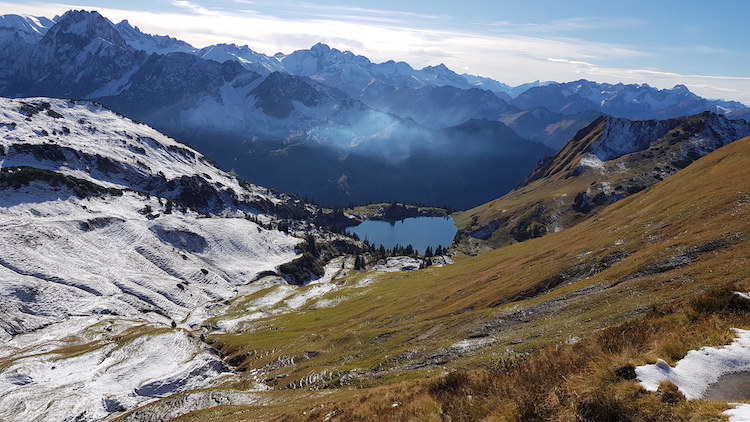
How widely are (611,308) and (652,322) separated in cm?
1720

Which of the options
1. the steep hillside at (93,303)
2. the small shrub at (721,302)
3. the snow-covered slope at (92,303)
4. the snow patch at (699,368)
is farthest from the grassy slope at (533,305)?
the steep hillside at (93,303)

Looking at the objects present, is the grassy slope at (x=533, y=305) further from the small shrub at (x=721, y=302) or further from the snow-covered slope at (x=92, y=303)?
the snow-covered slope at (x=92, y=303)

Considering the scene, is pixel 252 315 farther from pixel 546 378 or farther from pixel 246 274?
pixel 546 378

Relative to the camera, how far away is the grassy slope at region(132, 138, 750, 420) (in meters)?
32.9

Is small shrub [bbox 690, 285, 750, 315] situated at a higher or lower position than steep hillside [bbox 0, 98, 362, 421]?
higher

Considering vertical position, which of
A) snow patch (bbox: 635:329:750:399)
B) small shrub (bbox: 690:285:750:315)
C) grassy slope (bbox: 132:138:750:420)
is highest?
small shrub (bbox: 690:285:750:315)

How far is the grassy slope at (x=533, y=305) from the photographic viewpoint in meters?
32.9

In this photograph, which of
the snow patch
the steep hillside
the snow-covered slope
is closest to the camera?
the snow patch

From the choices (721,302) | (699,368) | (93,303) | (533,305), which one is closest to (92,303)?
(93,303)

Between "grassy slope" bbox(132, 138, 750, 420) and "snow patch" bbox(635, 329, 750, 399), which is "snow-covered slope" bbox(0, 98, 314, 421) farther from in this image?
"snow patch" bbox(635, 329, 750, 399)

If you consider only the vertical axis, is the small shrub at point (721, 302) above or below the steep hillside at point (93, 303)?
above

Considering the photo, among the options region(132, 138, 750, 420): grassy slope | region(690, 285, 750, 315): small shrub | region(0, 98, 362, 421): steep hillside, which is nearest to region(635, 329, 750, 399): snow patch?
region(690, 285, 750, 315): small shrub

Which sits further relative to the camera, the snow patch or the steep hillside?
the steep hillside

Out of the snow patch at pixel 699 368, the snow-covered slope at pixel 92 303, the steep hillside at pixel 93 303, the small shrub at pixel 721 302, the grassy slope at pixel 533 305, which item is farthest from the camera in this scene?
the steep hillside at pixel 93 303
